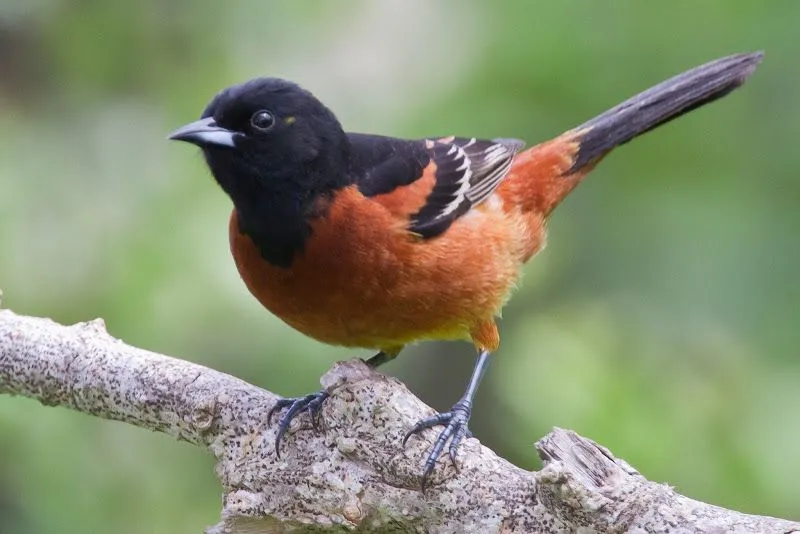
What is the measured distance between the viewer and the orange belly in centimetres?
318

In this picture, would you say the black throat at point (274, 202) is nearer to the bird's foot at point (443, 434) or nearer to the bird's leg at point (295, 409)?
the bird's leg at point (295, 409)

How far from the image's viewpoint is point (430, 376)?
5.37 meters

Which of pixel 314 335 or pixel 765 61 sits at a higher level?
pixel 765 61

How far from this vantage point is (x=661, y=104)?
12.9 ft

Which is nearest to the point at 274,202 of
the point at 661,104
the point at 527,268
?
the point at 527,268

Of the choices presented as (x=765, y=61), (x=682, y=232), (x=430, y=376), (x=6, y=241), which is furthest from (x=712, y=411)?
(x=6, y=241)

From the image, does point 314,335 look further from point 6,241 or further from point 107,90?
point 107,90

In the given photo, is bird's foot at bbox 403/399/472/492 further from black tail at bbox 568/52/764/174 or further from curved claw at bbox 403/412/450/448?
black tail at bbox 568/52/764/174

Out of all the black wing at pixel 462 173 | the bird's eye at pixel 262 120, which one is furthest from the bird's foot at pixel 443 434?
the bird's eye at pixel 262 120

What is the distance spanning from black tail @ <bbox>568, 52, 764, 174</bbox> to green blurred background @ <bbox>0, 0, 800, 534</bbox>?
0.07 meters

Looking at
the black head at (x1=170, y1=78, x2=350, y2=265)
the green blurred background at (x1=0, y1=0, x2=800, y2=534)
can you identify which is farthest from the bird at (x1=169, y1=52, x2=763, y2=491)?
the green blurred background at (x1=0, y1=0, x2=800, y2=534)

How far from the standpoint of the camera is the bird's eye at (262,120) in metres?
3.18

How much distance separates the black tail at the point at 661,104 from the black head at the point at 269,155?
1203mm

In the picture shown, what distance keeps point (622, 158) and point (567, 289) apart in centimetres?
53
